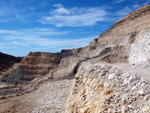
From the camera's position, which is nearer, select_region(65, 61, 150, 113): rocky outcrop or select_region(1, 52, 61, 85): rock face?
select_region(65, 61, 150, 113): rocky outcrop

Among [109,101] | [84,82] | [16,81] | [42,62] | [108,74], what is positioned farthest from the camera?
[42,62]

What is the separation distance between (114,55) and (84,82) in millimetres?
7352

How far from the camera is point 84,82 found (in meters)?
7.36

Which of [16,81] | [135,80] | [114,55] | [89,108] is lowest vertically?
[16,81]

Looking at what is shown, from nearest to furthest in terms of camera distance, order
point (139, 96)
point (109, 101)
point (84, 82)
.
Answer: point (139, 96) → point (109, 101) → point (84, 82)

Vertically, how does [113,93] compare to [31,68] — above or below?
above

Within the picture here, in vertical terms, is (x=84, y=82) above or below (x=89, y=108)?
above

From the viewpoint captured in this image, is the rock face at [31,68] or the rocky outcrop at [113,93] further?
the rock face at [31,68]

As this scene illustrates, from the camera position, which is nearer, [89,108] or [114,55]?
[89,108]

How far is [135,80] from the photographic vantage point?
16.3 ft

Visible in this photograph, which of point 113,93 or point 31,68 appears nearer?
point 113,93

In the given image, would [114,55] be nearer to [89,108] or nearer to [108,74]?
[108,74]

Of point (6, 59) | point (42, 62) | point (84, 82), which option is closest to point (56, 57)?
point (42, 62)

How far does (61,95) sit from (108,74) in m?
9.24
